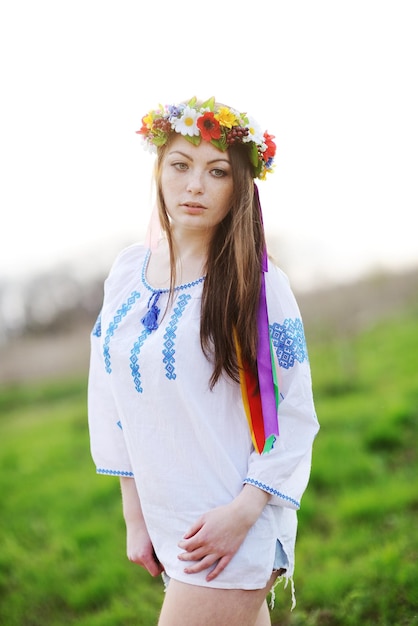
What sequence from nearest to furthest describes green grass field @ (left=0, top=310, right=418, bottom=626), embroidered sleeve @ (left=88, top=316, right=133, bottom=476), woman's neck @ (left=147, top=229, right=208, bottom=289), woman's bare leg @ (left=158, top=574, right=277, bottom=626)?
woman's bare leg @ (left=158, top=574, right=277, bottom=626) < woman's neck @ (left=147, top=229, right=208, bottom=289) < embroidered sleeve @ (left=88, top=316, right=133, bottom=476) < green grass field @ (left=0, top=310, right=418, bottom=626)

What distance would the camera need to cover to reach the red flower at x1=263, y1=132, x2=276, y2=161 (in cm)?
212

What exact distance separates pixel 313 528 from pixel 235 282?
2.79 meters

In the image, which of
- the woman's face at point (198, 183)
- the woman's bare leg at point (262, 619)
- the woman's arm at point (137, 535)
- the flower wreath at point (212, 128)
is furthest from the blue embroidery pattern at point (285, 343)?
the woman's bare leg at point (262, 619)

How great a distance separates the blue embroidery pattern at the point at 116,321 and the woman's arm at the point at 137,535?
45cm

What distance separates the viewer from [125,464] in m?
2.29

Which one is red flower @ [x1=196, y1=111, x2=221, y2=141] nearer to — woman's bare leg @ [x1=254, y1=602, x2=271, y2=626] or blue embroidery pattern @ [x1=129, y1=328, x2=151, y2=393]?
blue embroidery pattern @ [x1=129, y1=328, x2=151, y2=393]

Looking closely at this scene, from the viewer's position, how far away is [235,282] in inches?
77.7

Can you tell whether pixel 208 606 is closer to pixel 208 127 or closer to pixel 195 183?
pixel 195 183

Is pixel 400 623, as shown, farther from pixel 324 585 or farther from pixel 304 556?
pixel 304 556

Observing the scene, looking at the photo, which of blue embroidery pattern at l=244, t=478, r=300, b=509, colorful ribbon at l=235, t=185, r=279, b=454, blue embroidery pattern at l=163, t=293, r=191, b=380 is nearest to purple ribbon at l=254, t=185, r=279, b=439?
colorful ribbon at l=235, t=185, r=279, b=454

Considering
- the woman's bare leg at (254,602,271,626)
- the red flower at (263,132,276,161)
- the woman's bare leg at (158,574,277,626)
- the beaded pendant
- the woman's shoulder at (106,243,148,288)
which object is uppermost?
the red flower at (263,132,276,161)

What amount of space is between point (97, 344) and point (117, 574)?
89.6 inches

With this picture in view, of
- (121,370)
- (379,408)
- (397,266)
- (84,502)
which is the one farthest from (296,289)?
(121,370)

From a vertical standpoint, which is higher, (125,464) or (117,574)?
(125,464)
